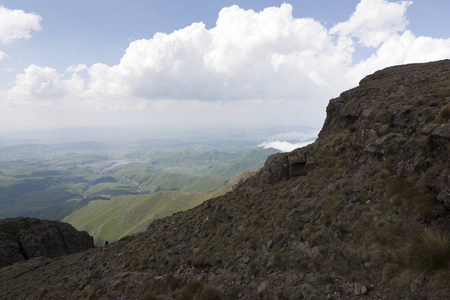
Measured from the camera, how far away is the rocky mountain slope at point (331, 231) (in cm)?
887

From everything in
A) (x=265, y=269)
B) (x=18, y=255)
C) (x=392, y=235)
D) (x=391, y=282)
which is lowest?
(x=18, y=255)

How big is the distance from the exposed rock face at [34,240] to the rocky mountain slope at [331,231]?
904 inches

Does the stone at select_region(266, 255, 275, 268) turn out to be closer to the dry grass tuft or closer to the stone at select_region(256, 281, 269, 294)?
the stone at select_region(256, 281, 269, 294)

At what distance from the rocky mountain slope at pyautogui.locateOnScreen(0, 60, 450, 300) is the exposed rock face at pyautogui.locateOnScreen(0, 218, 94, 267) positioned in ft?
75.3

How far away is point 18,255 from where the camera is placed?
4416cm

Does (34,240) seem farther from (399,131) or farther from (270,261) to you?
(399,131)

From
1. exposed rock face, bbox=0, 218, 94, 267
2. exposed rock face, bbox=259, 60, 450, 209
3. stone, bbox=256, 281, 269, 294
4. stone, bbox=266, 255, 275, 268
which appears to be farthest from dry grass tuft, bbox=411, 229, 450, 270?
exposed rock face, bbox=0, 218, 94, 267

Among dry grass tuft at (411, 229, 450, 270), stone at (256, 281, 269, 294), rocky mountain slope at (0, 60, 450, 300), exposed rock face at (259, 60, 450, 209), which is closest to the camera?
dry grass tuft at (411, 229, 450, 270)

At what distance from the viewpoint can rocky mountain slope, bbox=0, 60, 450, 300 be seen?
29.1ft

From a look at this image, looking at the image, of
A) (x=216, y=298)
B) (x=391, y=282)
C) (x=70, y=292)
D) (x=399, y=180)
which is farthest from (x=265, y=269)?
(x=70, y=292)

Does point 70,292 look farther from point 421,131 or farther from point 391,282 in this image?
point 421,131

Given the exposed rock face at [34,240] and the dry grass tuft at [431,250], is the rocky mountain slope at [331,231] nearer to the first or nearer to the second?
the dry grass tuft at [431,250]

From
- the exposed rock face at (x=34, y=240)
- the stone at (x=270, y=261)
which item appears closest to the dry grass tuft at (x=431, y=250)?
the stone at (x=270, y=261)

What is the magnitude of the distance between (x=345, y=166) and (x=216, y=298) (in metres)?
14.7
